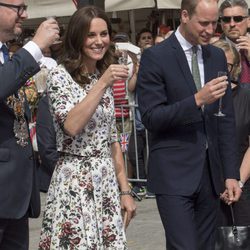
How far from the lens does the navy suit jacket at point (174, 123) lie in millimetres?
4543

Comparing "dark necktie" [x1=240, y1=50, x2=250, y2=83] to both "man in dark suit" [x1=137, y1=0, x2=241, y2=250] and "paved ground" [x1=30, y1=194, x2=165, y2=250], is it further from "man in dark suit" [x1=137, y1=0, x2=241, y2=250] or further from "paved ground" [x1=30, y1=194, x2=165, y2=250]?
"paved ground" [x1=30, y1=194, x2=165, y2=250]

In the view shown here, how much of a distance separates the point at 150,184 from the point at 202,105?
64cm

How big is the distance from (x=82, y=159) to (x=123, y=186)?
0.35 metres

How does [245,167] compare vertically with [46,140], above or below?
below

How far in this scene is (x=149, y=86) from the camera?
15.0ft

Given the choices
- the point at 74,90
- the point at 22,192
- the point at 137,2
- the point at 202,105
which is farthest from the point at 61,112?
the point at 137,2

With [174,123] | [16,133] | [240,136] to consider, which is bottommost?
Result: [240,136]

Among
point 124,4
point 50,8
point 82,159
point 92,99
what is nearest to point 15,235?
point 82,159

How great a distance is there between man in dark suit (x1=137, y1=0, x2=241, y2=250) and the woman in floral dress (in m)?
0.33

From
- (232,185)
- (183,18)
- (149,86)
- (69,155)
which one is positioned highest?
(183,18)

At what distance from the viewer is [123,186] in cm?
448

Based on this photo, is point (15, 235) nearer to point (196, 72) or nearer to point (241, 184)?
point (196, 72)

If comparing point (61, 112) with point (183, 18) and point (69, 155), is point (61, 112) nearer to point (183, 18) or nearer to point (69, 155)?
point (69, 155)

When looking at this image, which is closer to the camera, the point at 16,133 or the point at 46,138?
the point at 16,133
